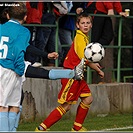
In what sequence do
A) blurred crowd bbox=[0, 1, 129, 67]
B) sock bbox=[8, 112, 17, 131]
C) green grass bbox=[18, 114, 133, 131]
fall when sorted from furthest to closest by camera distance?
1. blurred crowd bbox=[0, 1, 129, 67]
2. green grass bbox=[18, 114, 133, 131]
3. sock bbox=[8, 112, 17, 131]

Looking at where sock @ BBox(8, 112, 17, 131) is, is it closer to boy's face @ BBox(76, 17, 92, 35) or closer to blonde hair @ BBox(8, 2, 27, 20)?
blonde hair @ BBox(8, 2, 27, 20)

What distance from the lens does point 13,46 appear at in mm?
9016

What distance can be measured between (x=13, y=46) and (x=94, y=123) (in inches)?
131

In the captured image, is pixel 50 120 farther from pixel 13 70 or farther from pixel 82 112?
pixel 13 70

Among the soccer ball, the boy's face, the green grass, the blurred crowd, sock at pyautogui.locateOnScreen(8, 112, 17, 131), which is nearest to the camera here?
sock at pyautogui.locateOnScreen(8, 112, 17, 131)

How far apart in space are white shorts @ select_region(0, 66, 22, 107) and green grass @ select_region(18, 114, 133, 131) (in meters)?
1.92

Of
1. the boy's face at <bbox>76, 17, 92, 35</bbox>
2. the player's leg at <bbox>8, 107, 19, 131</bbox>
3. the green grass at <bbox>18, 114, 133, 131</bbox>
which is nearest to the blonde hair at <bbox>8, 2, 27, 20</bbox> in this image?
the player's leg at <bbox>8, 107, 19, 131</bbox>

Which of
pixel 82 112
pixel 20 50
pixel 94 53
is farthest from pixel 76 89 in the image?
pixel 20 50

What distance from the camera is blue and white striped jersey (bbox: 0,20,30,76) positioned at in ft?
29.6

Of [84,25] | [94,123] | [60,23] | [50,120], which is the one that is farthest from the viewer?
[60,23]

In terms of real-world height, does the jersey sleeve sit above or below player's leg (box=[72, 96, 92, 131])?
above

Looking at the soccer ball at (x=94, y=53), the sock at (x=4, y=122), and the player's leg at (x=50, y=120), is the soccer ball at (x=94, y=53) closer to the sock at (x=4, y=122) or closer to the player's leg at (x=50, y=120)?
the player's leg at (x=50, y=120)

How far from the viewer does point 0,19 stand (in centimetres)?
1145

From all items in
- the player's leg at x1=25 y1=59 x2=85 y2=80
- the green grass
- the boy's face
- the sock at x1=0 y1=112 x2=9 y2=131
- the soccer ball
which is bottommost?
the green grass
